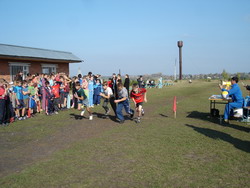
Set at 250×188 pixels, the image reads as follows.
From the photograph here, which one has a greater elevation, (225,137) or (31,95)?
(31,95)

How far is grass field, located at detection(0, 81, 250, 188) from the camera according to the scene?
178 inches

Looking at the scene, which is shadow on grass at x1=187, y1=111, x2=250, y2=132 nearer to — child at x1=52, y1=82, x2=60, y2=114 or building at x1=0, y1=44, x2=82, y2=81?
child at x1=52, y1=82, x2=60, y2=114

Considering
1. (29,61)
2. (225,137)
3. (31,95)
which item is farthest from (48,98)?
(29,61)

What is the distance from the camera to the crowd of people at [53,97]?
994 cm

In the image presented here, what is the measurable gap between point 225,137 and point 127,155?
346 centimetres

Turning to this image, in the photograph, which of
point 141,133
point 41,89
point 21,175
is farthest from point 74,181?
point 41,89

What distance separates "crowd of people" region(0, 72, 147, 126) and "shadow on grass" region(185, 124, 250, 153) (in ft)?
9.02

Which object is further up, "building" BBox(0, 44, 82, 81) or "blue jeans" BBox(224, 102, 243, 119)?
"building" BBox(0, 44, 82, 81)

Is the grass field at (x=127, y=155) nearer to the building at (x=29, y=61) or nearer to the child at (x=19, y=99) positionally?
the child at (x=19, y=99)

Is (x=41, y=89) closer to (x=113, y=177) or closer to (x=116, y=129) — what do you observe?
(x=116, y=129)

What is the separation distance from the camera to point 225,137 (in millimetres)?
7293

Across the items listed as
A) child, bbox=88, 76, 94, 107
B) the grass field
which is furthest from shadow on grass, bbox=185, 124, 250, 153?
child, bbox=88, 76, 94, 107

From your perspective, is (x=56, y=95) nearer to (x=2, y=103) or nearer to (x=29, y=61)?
(x=2, y=103)

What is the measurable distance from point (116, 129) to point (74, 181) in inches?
170
